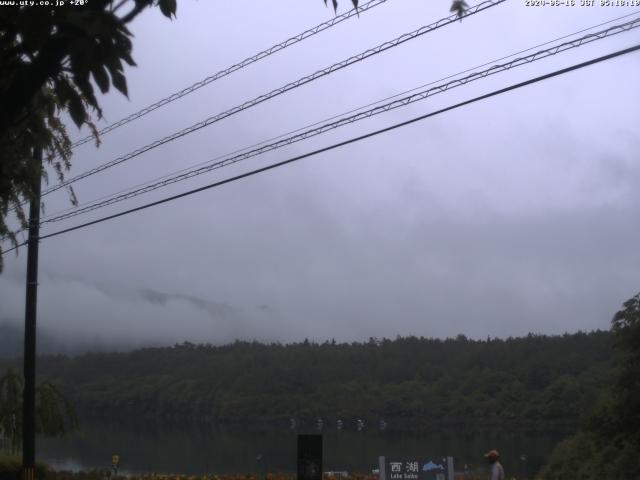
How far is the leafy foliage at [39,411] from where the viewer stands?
19.3 meters

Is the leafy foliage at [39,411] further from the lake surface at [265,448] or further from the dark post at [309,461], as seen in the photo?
the dark post at [309,461]

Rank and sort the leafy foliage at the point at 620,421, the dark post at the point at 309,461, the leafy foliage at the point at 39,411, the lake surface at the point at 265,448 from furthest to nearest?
1. the lake surface at the point at 265,448
2. the leafy foliage at the point at 39,411
3. the leafy foliage at the point at 620,421
4. the dark post at the point at 309,461

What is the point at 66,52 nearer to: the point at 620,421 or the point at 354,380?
the point at 620,421

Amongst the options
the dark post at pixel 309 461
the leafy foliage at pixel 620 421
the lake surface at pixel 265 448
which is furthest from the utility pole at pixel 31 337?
the leafy foliage at pixel 620 421

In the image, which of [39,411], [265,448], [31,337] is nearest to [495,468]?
[31,337]

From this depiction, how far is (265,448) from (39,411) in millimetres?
20492

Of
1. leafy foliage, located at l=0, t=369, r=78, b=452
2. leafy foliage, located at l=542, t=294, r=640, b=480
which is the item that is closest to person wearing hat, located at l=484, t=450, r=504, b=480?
leafy foliage, located at l=542, t=294, r=640, b=480

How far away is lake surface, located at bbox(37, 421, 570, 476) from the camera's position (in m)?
29.0

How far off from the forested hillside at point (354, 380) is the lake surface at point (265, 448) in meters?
1.08

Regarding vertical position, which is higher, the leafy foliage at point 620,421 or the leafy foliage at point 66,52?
the leafy foliage at point 66,52

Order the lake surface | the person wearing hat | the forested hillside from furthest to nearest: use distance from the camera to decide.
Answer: the forested hillside, the lake surface, the person wearing hat

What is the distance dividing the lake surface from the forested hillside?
1085mm

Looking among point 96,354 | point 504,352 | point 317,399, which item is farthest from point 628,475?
point 96,354

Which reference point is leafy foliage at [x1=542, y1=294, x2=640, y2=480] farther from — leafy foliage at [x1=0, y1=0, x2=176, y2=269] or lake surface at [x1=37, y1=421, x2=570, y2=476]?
leafy foliage at [x1=0, y1=0, x2=176, y2=269]
